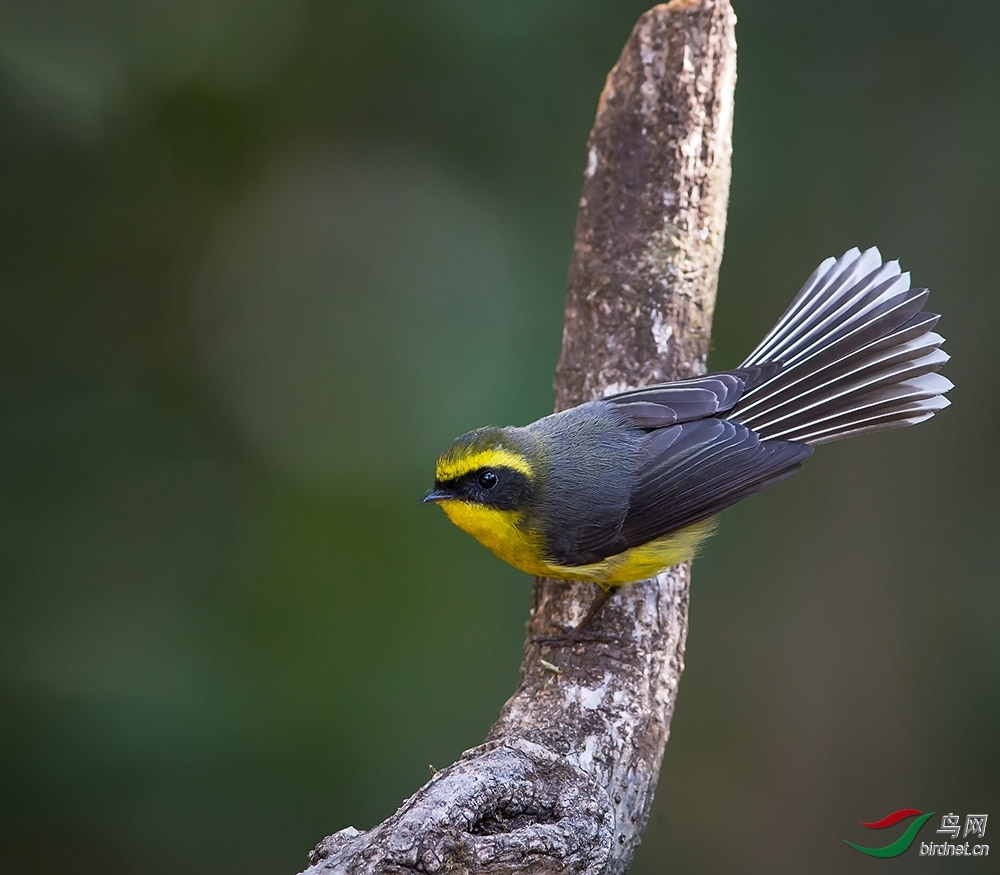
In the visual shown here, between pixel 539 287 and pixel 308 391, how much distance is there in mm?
1221

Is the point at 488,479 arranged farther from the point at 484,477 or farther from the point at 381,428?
the point at 381,428

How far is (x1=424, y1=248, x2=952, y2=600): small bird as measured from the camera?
3297 millimetres

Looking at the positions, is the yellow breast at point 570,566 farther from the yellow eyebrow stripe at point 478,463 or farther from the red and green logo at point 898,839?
Result: the red and green logo at point 898,839

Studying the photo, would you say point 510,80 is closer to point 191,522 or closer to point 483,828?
point 191,522

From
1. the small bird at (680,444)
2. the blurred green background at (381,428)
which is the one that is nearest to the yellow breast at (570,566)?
the small bird at (680,444)

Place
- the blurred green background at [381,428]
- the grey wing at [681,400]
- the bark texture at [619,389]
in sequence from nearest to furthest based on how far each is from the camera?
the bark texture at [619,389] < the grey wing at [681,400] < the blurred green background at [381,428]

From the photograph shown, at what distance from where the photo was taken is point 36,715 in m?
A: 4.02

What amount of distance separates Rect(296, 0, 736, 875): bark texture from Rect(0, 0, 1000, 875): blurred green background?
97 cm

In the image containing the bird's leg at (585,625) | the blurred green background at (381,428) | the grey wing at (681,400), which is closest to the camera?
the bird's leg at (585,625)

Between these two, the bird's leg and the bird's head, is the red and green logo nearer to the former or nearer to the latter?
the bird's leg

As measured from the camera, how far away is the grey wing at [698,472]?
10.8 ft

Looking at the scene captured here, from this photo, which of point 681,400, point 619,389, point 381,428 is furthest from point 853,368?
point 381,428

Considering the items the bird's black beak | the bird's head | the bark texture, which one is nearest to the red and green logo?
the bark texture

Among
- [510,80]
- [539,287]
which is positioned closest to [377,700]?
[539,287]
